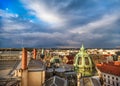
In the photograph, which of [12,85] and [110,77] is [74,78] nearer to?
[12,85]

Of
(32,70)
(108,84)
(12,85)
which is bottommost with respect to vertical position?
(108,84)

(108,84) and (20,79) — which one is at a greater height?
(20,79)

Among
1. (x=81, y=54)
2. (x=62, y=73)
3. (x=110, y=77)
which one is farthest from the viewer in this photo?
(x=110, y=77)

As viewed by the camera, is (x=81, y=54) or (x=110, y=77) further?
(x=110, y=77)

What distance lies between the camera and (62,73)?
105 feet

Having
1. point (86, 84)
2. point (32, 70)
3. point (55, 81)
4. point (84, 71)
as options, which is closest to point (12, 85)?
point (32, 70)

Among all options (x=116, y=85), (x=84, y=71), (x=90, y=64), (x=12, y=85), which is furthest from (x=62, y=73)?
(x=116, y=85)

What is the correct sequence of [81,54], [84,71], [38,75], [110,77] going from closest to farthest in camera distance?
1. [38,75]
2. [84,71]
3. [81,54]
4. [110,77]

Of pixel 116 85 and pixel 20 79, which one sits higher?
pixel 20 79

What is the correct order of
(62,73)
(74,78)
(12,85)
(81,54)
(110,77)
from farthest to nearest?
(110,77) < (81,54) < (62,73) < (74,78) < (12,85)

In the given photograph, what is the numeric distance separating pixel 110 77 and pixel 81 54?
9971mm

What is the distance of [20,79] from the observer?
2389cm

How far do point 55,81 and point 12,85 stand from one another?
18.2 feet

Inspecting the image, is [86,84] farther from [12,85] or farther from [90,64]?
[90,64]
